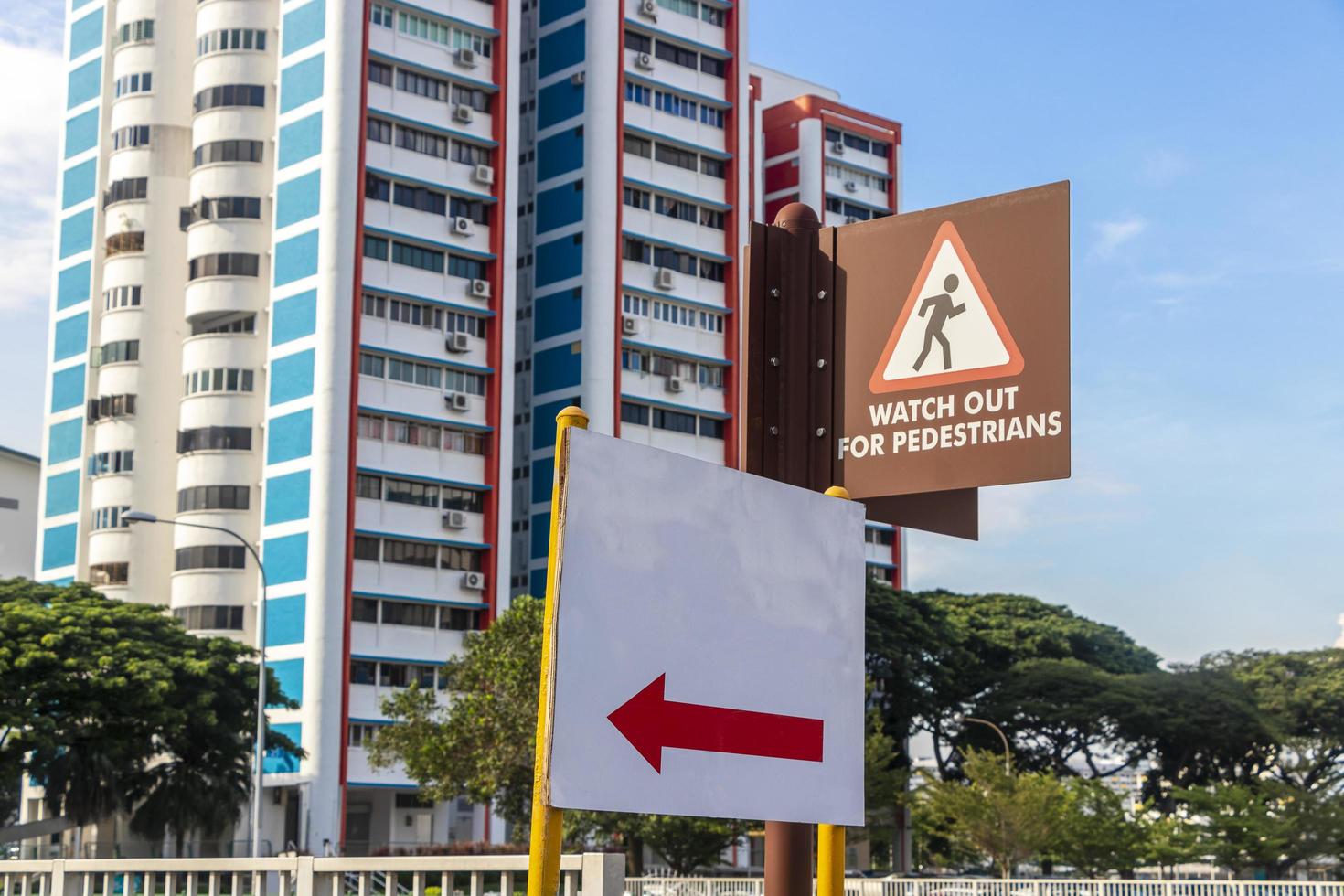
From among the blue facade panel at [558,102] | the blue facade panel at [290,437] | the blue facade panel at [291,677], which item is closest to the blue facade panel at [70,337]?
the blue facade panel at [290,437]

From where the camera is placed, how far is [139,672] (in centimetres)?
4556

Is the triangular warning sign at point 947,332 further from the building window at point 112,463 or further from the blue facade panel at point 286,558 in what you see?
the building window at point 112,463

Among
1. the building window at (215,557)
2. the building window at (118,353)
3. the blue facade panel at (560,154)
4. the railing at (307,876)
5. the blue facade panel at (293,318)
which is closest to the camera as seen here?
the railing at (307,876)

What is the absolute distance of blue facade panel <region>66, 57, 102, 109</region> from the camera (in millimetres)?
69062

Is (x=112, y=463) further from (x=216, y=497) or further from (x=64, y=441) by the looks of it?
(x=216, y=497)

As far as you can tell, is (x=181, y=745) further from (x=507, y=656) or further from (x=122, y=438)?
(x=122, y=438)

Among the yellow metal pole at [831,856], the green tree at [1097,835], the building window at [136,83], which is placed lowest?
the green tree at [1097,835]

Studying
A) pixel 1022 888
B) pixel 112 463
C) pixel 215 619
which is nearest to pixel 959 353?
pixel 1022 888

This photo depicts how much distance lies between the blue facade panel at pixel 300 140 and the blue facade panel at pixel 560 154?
11.5 metres

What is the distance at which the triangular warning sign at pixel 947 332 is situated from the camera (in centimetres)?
532

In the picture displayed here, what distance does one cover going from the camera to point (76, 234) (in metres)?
68.2

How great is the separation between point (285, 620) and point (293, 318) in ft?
35.5

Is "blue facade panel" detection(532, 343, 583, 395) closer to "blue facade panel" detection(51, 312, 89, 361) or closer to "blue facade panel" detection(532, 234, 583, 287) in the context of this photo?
"blue facade panel" detection(532, 234, 583, 287)

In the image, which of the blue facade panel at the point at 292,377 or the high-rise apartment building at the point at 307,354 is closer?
the high-rise apartment building at the point at 307,354
